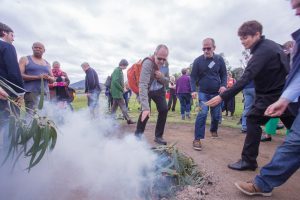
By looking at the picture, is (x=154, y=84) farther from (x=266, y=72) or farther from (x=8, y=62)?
(x=8, y=62)

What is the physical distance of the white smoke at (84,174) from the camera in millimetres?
2871

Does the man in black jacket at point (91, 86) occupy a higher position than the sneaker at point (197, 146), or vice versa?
the man in black jacket at point (91, 86)

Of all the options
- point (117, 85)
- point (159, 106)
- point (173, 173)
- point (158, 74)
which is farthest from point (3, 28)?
point (117, 85)

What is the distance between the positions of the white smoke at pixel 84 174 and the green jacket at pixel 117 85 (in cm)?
369

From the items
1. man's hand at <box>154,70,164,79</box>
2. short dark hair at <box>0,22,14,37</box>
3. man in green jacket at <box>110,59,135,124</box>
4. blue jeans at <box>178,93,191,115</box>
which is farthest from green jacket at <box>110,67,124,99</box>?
short dark hair at <box>0,22,14,37</box>

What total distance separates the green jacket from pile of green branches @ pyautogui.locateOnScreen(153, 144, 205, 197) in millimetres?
4363

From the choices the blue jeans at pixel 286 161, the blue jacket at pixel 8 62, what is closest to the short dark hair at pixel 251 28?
the blue jeans at pixel 286 161

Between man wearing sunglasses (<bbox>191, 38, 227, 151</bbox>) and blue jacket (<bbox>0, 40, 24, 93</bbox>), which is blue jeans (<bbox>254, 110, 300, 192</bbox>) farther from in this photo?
blue jacket (<bbox>0, 40, 24, 93</bbox>)

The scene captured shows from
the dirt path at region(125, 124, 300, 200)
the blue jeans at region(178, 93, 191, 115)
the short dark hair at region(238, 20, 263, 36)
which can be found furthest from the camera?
the blue jeans at region(178, 93, 191, 115)

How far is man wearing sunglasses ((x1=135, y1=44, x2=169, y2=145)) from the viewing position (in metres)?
4.56

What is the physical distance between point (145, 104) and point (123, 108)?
3501mm

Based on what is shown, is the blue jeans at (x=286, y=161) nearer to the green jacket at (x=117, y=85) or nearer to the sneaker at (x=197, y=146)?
the sneaker at (x=197, y=146)

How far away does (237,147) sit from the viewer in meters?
5.02

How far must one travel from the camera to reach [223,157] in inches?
169
